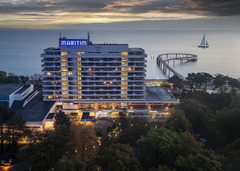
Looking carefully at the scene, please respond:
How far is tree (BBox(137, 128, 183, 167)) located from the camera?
36116 millimetres

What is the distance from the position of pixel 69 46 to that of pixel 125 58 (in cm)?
1823

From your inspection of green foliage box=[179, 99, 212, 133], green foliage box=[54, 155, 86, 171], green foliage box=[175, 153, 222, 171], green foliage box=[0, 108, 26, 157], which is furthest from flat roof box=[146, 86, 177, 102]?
green foliage box=[54, 155, 86, 171]

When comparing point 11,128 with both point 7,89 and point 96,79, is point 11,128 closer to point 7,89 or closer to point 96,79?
point 7,89

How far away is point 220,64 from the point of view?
170 metres

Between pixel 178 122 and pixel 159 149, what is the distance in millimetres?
15239

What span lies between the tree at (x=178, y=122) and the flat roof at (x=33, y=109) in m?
34.6

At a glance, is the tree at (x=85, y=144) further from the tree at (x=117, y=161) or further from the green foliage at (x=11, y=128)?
the green foliage at (x=11, y=128)

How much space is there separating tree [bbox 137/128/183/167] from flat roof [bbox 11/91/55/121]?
29.3m

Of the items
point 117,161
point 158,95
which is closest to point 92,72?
point 158,95

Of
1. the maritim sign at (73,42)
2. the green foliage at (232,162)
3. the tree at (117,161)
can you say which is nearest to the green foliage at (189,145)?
the green foliage at (232,162)

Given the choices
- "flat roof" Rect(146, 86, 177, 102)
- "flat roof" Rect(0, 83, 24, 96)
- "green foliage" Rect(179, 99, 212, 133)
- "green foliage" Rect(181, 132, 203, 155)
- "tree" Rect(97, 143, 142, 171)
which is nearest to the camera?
"tree" Rect(97, 143, 142, 171)

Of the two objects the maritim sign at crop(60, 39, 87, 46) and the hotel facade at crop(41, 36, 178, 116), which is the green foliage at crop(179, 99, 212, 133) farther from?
the maritim sign at crop(60, 39, 87, 46)

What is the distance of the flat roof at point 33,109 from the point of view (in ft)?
176

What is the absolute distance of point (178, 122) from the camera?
1973 inches
